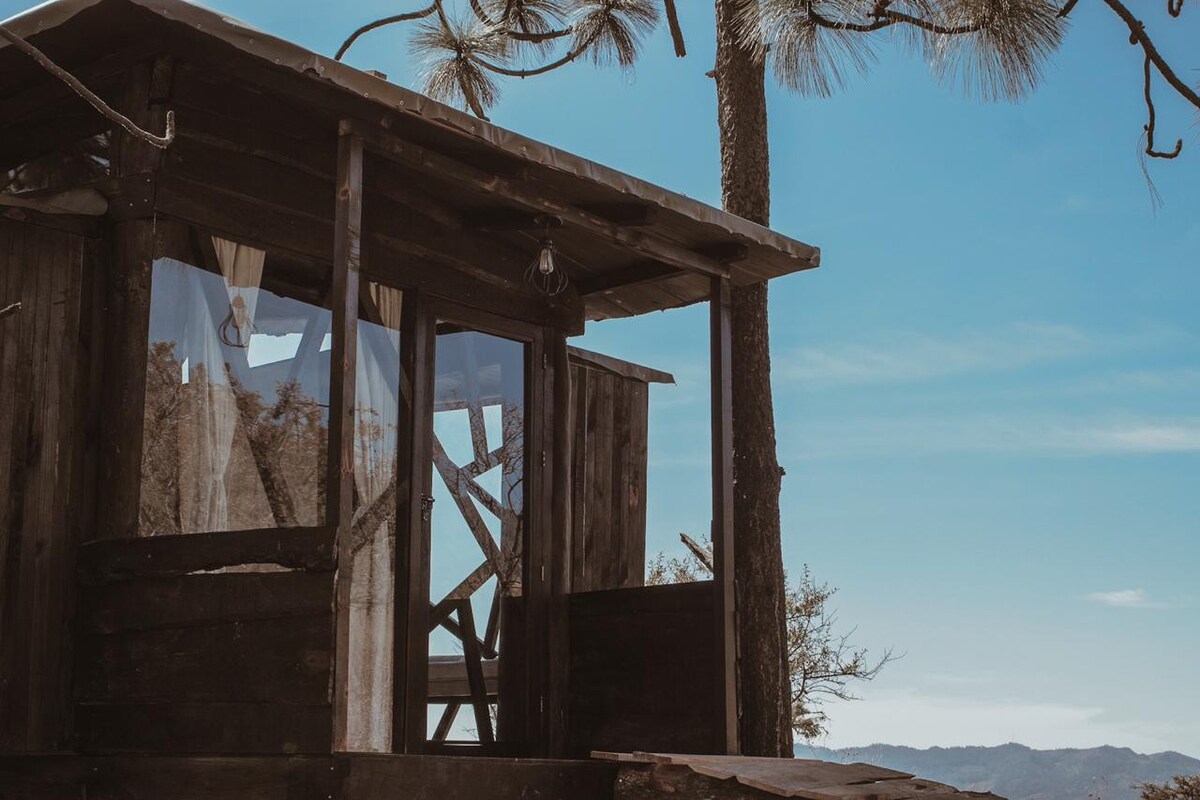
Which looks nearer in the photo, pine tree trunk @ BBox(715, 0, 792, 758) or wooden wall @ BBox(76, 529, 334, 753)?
wooden wall @ BBox(76, 529, 334, 753)

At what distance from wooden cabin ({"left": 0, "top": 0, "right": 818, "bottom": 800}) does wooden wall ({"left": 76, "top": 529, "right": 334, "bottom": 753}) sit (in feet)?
0.04

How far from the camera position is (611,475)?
33.4ft

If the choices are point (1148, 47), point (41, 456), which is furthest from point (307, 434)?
point (1148, 47)

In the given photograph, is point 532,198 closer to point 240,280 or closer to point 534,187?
point 534,187

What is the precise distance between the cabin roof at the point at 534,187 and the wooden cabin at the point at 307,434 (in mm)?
19

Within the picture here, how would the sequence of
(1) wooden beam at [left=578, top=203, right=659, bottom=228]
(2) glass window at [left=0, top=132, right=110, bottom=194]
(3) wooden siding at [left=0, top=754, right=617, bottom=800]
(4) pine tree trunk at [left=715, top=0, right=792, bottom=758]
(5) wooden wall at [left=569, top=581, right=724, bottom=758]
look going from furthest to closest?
(4) pine tree trunk at [left=715, top=0, right=792, bottom=758]
(5) wooden wall at [left=569, top=581, right=724, bottom=758]
(1) wooden beam at [left=578, top=203, right=659, bottom=228]
(2) glass window at [left=0, top=132, right=110, bottom=194]
(3) wooden siding at [left=0, top=754, right=617, bottom=800]

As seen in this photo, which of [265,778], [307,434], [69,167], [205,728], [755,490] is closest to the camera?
[265,778]

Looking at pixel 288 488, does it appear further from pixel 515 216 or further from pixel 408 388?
pixel 515 216

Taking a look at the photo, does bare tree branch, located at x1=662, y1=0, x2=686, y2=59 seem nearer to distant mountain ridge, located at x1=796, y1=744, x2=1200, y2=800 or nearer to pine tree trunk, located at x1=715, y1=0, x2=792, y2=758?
pine tree trunk, located at x1=715, y1=0, x2=792, y2=758

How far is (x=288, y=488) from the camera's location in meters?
6.58

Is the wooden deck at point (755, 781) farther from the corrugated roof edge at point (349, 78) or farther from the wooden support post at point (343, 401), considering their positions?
the corrugated roof edge at point (349, 78)

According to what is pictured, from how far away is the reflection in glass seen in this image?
7402 millimetres

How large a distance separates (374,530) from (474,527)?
0.73 m

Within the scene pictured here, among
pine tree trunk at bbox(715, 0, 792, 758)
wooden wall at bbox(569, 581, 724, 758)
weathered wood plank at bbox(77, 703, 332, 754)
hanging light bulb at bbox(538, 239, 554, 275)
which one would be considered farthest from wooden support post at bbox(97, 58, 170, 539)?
pine tree trunk at bbox(715, 0, 792, 758)
